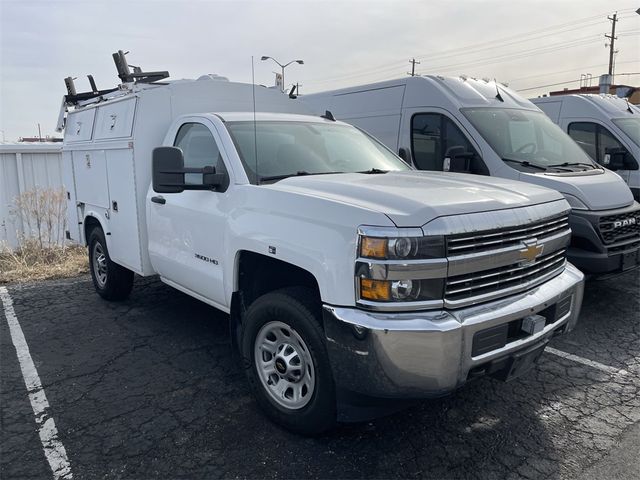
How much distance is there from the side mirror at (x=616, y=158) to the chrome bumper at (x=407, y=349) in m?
6.33

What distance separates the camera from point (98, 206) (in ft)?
19.1

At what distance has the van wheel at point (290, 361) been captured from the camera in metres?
2.94

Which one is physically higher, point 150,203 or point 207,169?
point 207,169

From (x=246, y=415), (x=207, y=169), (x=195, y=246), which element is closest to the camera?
(x=246, y=415)

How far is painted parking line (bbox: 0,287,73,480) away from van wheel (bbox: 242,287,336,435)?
1.21m

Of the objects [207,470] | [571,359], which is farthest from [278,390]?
[571,359]

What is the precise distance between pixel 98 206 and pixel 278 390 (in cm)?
361

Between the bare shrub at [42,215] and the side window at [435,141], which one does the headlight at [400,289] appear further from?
the bare shrub at [42,215]

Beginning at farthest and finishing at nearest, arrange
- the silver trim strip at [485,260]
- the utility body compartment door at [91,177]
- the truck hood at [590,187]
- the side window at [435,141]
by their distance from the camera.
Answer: the side window at [435,141] → the utility body compartment door at [91,177] → the truck hood at [590,187] → the silver trim strip at [485,260]

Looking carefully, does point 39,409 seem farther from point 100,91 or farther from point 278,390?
point 100,91

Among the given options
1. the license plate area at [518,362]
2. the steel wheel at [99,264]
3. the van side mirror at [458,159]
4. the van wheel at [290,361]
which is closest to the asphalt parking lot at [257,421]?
the van wheel at [290,361]

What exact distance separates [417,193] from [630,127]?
681 cm

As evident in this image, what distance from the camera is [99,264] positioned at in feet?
20.2

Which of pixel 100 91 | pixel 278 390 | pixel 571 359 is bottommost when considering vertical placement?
pixel 571 359
